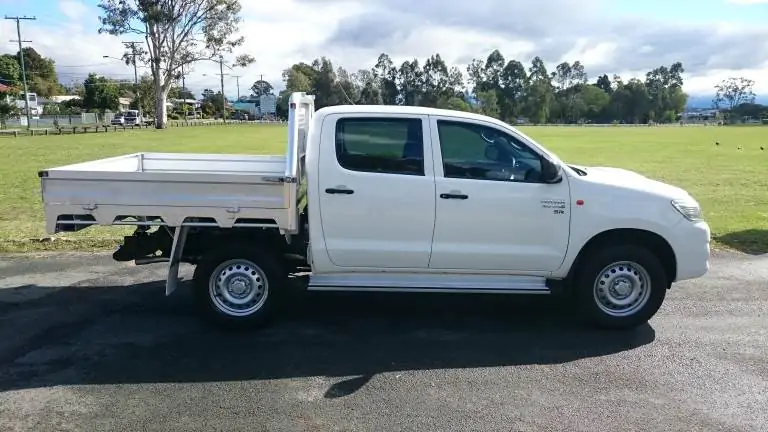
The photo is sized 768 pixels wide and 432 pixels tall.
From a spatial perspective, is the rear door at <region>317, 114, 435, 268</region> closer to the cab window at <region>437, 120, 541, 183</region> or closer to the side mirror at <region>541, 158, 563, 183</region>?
the cab window at <region>437, 120, 541, 183</region>

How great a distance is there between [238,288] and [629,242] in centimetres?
356

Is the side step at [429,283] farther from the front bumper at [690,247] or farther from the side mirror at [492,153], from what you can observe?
the front bumper at [690,247]

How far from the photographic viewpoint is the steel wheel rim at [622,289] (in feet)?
19.3

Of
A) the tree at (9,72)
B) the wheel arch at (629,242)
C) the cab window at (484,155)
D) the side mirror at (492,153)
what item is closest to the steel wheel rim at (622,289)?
the wheel arch at (629,242)

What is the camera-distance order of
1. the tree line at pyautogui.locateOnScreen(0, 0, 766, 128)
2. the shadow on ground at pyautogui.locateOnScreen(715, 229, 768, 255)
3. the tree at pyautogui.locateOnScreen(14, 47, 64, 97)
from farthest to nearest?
the tree at pyautogui.locateOnScreen(14, 47, 64, 97) → the tree line at pyautogui.locateOnScreen(0, 0, 766, 128) → the shadow on ground at pyautogui.locateOnScreen(715, 229, 768, 255)

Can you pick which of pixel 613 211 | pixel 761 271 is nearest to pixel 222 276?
pixel 613 211

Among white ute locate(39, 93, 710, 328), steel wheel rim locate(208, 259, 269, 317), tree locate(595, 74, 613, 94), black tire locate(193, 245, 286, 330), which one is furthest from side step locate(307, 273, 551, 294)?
tree locate(595, 74, 613, 94)

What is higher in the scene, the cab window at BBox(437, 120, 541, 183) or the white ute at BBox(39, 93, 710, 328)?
the cab window at BBox(437, 120, 541, 183)

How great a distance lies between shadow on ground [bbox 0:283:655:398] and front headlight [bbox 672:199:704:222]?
3.68ft

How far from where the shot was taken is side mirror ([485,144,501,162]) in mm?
5766

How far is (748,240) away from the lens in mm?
9914

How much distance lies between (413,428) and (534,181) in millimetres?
2548

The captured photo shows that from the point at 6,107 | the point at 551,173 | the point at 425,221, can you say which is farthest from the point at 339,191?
the point at 6,107

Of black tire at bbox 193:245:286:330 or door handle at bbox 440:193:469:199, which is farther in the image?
black tire at bbox 193:245:286:330
